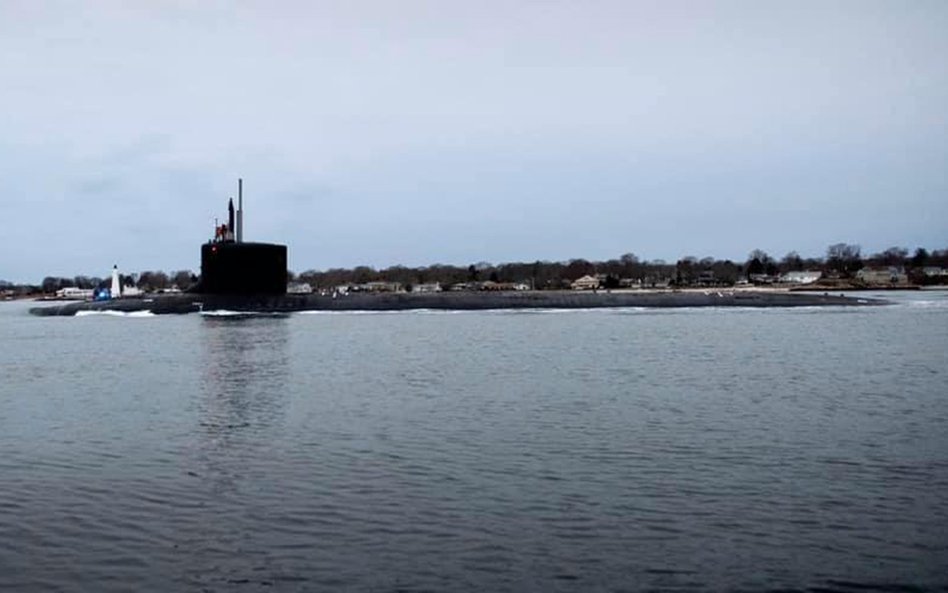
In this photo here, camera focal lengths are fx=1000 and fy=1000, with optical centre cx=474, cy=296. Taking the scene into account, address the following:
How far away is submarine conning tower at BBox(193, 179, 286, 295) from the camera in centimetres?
4609

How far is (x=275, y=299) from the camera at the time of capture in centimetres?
4797

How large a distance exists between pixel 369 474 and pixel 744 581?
4.54 metres

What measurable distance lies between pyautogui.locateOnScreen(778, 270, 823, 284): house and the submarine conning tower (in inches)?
4129

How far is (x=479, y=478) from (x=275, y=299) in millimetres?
39104

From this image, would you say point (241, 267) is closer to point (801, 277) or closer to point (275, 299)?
point (275, 299)

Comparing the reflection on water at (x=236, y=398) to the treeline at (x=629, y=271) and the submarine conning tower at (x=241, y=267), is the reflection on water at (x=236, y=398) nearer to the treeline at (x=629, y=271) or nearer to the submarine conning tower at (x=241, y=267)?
the submarine conning tower at (x=241, y=267)

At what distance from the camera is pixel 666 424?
1330cm

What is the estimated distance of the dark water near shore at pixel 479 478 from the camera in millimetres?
7273

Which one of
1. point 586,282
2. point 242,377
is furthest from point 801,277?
point 242,377

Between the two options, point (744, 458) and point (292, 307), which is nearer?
point (744, 458)

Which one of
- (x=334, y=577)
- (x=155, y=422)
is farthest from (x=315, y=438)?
(x=334, y=577)

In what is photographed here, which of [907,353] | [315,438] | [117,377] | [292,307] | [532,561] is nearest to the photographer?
[532,561]

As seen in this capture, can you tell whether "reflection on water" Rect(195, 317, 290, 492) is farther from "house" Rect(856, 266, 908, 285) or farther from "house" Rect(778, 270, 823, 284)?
"house" Rect(856, 266, 908, 285)

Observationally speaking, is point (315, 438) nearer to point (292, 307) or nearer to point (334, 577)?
point (334, 577)
